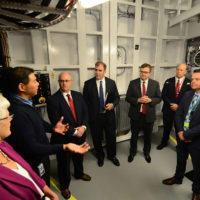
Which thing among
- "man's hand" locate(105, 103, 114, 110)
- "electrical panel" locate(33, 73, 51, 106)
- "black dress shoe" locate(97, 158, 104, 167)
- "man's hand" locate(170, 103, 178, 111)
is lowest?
"black dress shoe" locate(97, 158, 104, 167)

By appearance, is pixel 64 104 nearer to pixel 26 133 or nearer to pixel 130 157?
pixel 26 133

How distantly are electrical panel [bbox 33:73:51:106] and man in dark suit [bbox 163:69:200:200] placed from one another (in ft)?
6.62

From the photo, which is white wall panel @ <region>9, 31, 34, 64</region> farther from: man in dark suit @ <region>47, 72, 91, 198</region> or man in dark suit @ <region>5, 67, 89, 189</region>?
man in dark suit @ <region>5, 67, 89, 189</region>

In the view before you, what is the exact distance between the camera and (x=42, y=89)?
2.16m

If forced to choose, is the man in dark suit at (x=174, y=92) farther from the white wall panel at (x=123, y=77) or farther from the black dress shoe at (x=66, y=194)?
the black dress shoe at (x=66, y=194)

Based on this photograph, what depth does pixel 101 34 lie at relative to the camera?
2588mm

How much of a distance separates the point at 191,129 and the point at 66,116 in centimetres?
158

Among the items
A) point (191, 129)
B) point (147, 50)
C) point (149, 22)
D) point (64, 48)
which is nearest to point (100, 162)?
point (191, 129)

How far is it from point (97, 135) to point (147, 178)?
3.49 ft

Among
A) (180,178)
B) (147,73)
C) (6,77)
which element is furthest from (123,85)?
(6,77)

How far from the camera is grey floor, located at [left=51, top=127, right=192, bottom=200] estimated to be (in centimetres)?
194

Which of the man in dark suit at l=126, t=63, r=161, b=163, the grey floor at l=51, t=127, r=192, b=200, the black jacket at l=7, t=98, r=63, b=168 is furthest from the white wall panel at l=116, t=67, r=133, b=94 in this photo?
the black jacket at l=7, t=98, r=63, b=168

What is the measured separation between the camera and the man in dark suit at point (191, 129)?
65.0 inches

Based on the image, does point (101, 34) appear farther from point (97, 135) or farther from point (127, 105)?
point (97, 135)
